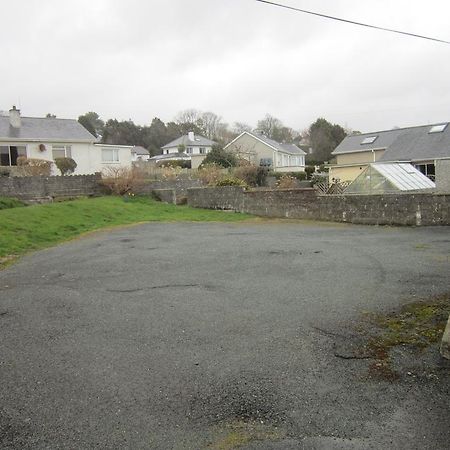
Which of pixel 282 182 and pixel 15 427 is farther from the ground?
pixel 282 182

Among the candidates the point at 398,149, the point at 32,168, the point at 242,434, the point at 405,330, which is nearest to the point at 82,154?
the point at 32,168

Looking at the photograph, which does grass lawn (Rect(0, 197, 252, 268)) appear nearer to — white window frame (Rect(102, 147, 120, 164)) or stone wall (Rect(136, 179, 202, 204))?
stone wall (Rect(136, 179, 202, 204))

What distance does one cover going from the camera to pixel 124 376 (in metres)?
4.26

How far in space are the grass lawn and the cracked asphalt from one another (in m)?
4.08

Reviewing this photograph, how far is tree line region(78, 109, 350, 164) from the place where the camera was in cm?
7319

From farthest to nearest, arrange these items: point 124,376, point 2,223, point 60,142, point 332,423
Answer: point 60,142, point 2,223, point 124,376, point 332,423

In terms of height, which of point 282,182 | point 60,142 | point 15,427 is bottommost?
point 15,427

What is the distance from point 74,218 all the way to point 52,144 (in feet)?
61.3

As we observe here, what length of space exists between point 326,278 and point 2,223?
1176 cm

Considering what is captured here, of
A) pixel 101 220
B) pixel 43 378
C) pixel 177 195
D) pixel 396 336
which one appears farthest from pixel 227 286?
pixel 177 195

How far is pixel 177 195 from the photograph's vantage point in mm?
27531

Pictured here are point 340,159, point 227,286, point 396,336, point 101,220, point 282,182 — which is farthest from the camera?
point 340,159

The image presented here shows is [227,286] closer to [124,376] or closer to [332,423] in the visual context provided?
[124,376]

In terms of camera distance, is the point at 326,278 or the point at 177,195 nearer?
the point at 326,278
